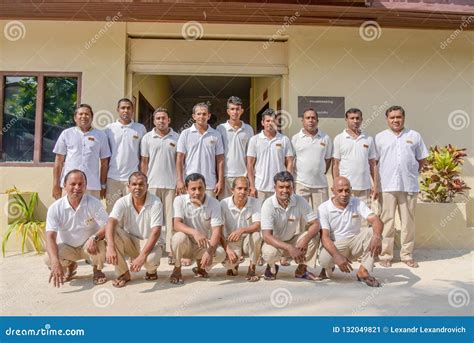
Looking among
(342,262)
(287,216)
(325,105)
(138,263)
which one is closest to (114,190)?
(138,263)

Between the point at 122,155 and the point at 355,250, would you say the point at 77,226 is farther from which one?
the point at 355,250

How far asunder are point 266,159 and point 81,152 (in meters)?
1.97

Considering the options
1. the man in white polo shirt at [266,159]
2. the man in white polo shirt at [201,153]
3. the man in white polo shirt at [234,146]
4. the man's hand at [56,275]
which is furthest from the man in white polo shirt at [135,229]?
the man in white polo shirt at [266,159]

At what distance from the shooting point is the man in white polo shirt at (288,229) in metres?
3.88

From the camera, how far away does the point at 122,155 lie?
15.5 ft

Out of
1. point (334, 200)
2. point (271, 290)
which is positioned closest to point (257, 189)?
point (334, 200)

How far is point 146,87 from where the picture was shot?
7.90 metres

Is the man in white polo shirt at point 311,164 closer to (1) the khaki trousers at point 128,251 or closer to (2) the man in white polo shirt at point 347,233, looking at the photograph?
(2) the man in white polo shirt at point 347,233

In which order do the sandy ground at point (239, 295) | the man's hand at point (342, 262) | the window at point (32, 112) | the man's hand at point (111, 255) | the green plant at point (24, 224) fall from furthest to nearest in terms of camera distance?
the window at point (32, 112) → the green plant at point (24, 224) → the man's hand at point (342, 262) → the man's hand at point (111, 255) → the sandy ground at point (239, 295)

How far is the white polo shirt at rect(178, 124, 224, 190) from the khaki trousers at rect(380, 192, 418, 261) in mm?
1964

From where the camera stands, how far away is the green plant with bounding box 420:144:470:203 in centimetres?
558

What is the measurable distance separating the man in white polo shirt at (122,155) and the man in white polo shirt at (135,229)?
0.85 m

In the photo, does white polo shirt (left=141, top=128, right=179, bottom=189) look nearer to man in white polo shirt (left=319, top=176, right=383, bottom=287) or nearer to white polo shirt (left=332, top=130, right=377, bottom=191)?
man in white polo shirt (left=319, top=176, right=383, bottom=287)

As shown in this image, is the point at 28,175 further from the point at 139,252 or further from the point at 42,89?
the point at 139,252
